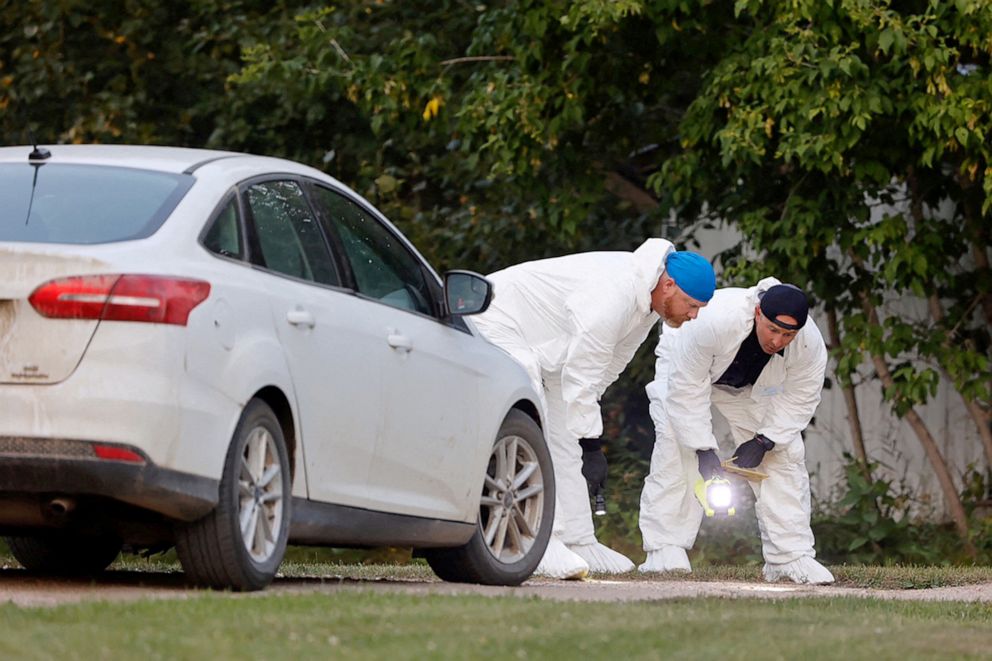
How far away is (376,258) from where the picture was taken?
772 cm

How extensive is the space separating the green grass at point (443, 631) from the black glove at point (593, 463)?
3.24 metres

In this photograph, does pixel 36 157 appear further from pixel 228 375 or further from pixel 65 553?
pixel 65 553

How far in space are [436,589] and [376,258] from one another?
51.7 inches

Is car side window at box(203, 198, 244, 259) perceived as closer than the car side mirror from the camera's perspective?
Yes

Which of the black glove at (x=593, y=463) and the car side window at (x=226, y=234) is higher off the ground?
the car side window at (x=226, y=234)

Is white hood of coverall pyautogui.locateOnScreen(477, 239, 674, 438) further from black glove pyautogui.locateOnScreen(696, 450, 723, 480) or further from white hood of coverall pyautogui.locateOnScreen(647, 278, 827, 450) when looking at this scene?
black glove pyautogui.locateOnScreen(696, 450, 723, 480)

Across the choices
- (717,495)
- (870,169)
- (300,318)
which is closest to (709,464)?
(717,495)

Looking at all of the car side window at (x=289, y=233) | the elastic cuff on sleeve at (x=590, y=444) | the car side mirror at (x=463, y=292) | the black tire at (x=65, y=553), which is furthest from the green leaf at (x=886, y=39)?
the black tire at (x=65, y=553)

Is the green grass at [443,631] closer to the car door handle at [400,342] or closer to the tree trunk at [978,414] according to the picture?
the car door handle at [400,342]

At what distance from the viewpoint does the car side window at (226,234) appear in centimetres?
651

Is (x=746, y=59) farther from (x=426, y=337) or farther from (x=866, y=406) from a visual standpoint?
(x=426, y=337)

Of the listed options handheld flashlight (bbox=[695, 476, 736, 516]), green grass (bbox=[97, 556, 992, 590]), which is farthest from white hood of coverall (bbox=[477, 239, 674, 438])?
green grass (bbox=[97, 556, 992, 590])

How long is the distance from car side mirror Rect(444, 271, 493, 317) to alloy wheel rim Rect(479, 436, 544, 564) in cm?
64

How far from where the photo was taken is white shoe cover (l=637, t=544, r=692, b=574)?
10703 mm
